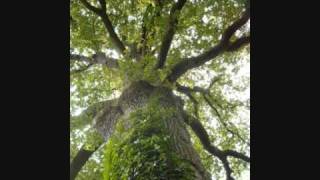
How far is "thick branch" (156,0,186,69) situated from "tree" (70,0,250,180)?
24 millimetres

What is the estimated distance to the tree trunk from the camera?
5109mm

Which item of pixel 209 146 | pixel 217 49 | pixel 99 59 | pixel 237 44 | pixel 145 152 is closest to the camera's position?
pixel 145 152

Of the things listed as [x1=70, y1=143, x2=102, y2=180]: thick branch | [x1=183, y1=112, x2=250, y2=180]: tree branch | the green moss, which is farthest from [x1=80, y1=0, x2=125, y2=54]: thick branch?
the green moss

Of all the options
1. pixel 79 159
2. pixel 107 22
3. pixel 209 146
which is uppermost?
pixel 107 22

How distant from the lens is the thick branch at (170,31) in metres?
8.15

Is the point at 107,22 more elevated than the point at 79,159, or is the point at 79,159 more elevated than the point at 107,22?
the point at 107,22

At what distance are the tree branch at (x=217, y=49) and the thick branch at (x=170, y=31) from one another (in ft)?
1.69

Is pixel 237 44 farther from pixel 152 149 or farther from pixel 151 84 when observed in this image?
pixel 152 149

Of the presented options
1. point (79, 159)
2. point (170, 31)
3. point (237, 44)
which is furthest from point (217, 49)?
point (79, 159)

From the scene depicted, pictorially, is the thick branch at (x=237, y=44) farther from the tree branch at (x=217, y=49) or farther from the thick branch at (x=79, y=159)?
the thick branch at (x=79, y=159)

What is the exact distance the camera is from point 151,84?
338 inches

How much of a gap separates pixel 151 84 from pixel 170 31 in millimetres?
1292
